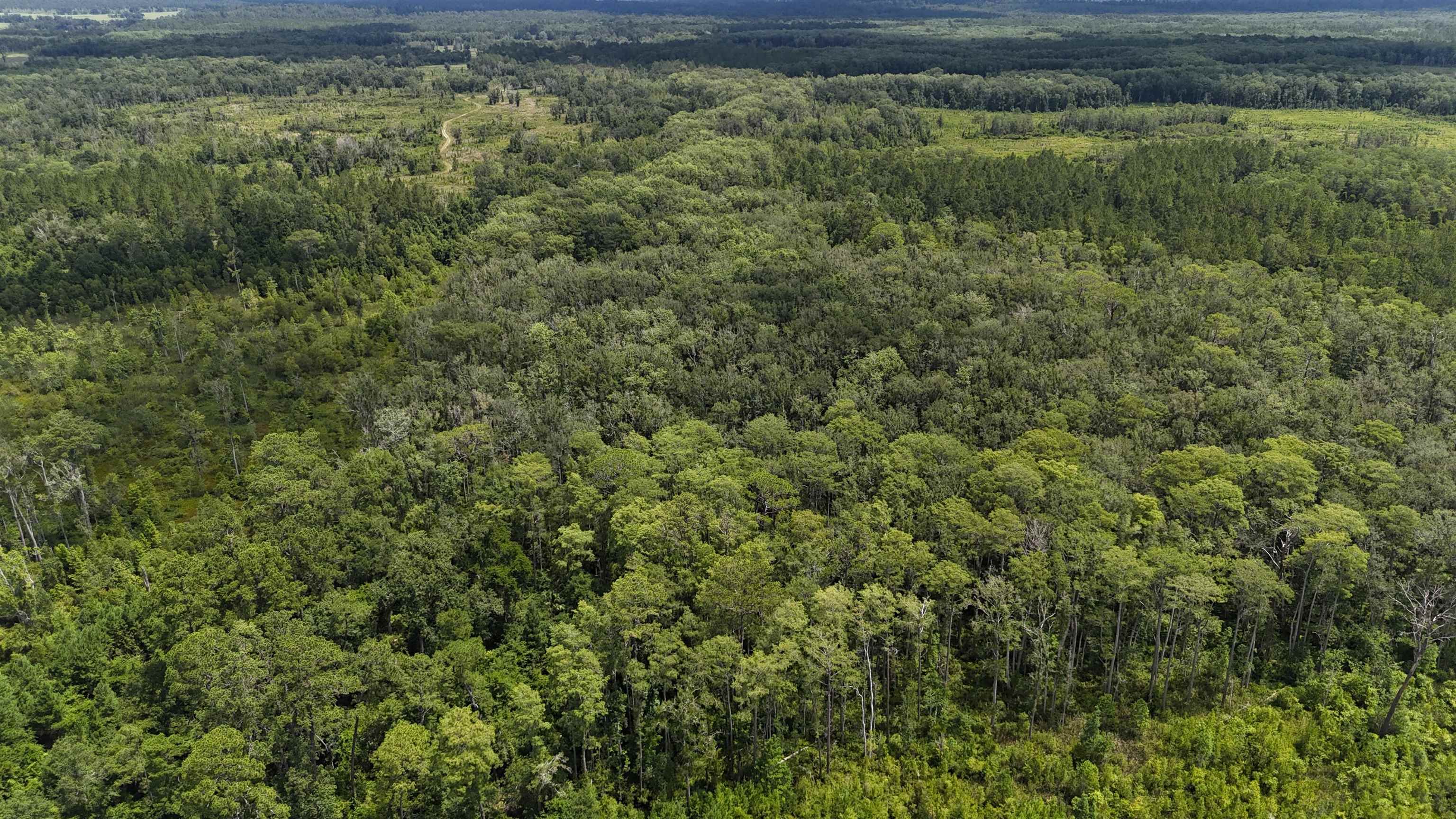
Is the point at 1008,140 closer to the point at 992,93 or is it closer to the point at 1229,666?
the point at 992,93

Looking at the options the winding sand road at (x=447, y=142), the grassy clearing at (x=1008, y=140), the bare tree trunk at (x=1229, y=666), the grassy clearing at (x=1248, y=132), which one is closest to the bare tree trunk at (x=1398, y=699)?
the bare tree trunk at (x=1229, y=666)

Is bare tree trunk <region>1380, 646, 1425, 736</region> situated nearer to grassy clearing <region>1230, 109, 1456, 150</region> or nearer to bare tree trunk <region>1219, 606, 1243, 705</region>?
→ bare tree trunk <region>1219, 606, 1243, 705</region>

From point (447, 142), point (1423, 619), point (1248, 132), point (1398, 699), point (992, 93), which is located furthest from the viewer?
point (992, 93)

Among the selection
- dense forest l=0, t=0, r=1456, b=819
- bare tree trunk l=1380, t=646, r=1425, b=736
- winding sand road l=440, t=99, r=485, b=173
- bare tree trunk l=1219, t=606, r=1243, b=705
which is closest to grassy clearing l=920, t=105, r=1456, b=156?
dense forest l=0, t=0, r=1456, b=819

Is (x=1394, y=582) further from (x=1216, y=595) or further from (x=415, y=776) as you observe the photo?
(x=415, y=776)

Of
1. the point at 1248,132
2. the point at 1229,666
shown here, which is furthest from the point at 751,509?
the point at 1248,132

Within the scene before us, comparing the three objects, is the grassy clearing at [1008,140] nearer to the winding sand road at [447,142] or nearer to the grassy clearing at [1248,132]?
the grassy clearing at [1248,132]

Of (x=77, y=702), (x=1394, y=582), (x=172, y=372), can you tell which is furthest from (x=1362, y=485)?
(x=172, y=372)

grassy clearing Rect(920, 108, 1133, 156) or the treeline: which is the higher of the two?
the treeline
